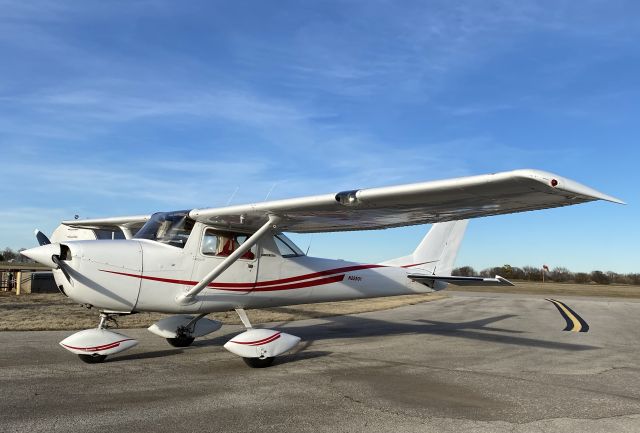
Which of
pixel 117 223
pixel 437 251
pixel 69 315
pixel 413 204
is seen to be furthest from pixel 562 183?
pixel 69 315

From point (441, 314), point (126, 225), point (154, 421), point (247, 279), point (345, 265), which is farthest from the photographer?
point (441, 314)

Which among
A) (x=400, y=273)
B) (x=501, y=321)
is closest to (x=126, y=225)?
(x=400, y=273)

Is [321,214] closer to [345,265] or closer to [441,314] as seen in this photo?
[345,265]

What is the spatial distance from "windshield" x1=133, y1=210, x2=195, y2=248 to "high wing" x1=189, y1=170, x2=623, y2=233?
249 millimetres

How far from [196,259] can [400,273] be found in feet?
16.7

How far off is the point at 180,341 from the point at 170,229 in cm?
222

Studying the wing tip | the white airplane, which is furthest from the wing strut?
the wing tip

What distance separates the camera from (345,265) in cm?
1073

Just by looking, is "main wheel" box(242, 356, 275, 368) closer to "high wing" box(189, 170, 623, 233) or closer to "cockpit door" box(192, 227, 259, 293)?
"cockpit door" box(192, 227, 259, 293)

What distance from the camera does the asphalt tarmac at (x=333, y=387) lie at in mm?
4754

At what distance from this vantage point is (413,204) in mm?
7309

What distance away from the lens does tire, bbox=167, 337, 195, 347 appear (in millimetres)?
9344

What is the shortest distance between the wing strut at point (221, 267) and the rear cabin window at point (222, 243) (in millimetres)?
404

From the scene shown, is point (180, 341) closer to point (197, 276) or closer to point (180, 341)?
point (180, 341)
